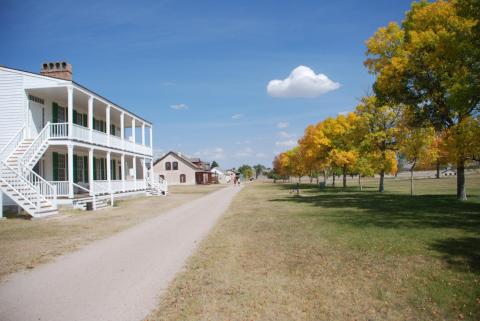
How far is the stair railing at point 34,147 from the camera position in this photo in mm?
17288

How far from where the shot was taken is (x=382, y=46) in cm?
2062

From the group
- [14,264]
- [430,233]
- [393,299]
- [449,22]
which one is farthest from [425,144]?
[14,264]

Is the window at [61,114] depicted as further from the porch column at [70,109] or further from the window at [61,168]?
the porch column at [70,109]

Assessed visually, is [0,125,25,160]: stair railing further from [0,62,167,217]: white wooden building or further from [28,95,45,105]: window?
[28,95,45,105]: window

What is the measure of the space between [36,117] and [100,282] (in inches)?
694

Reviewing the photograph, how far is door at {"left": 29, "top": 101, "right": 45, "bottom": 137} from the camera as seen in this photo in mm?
19984

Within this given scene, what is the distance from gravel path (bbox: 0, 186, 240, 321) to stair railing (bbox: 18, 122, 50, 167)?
32.6 ft

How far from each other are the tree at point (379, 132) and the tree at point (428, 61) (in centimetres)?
1001

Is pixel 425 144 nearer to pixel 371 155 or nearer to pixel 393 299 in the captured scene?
pixel 371 155

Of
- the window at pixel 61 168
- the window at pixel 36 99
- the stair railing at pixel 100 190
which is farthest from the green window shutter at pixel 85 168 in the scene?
the window at pixel 36 99

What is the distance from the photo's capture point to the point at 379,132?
30.0m

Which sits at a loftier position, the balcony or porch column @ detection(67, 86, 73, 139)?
porch column @ detection(67, 86, 73, 139)

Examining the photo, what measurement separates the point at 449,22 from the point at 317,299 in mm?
16452

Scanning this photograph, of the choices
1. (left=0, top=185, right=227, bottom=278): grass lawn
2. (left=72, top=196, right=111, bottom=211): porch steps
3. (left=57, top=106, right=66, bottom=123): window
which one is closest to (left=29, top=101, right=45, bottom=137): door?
(left=57, top=106, right=66, bottom=123): window
